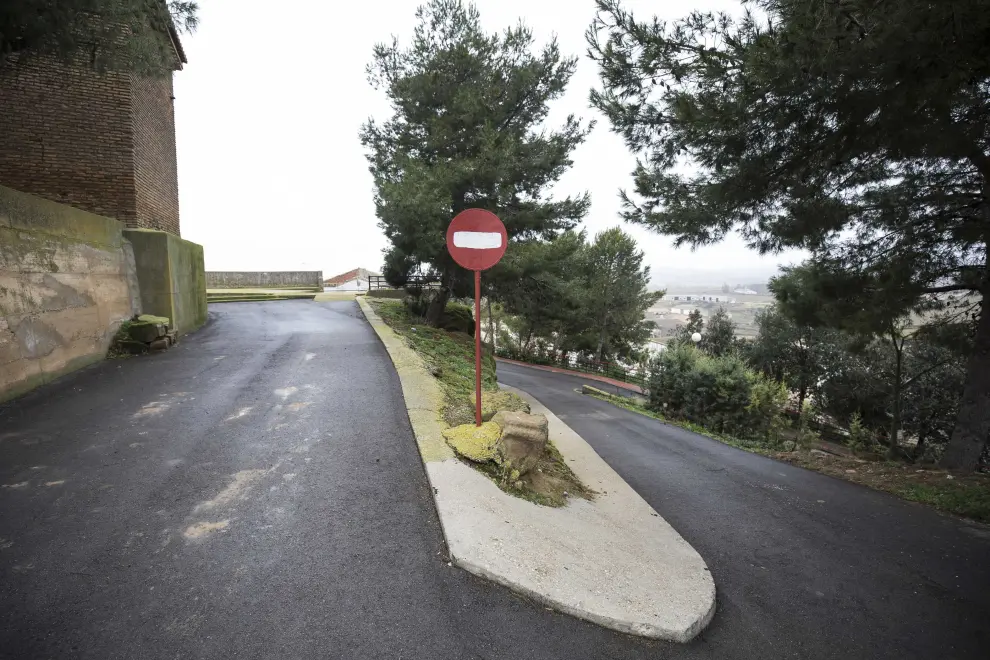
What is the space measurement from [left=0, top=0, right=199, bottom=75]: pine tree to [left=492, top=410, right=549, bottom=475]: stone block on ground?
20.5 ft

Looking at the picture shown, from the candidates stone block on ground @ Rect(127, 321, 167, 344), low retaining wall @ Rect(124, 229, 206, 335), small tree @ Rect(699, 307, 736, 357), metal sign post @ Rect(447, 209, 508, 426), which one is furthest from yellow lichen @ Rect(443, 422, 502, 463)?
small tree @ Rect(699, 307, 736, 357)

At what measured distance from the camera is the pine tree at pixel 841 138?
135 inches

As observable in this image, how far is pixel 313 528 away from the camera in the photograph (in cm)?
275

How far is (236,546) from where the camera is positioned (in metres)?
2.54

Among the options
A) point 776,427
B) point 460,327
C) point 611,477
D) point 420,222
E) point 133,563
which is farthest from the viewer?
point 460,327

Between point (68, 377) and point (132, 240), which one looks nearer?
point (68, 377)

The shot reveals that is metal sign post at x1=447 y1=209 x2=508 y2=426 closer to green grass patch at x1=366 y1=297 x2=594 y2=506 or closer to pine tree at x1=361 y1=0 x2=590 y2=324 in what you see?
green grass patch at x1=366 y1=297 x2=594 y2=506

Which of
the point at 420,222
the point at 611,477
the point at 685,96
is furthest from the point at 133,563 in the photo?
the point at 420,222

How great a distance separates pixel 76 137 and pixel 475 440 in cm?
1004

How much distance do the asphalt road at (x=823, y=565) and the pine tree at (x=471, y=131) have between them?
850cm

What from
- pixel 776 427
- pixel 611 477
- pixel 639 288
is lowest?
pixel 776 427

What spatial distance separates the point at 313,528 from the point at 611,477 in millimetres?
3607

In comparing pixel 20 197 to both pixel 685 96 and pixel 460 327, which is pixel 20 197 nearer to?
pixel 685 96

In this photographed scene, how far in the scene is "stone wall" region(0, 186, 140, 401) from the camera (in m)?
5.10
